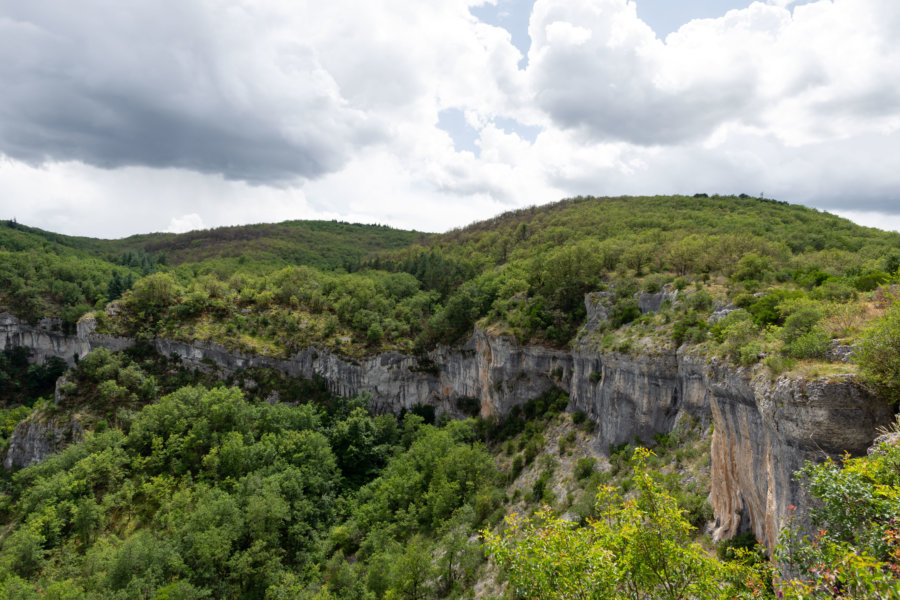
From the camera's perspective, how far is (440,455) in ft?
127

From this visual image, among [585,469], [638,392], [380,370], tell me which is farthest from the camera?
[380,370]

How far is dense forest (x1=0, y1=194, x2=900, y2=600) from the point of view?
30.3 ft

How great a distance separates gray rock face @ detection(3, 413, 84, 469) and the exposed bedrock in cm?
1226

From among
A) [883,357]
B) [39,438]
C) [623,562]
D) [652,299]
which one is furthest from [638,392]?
[39,438]

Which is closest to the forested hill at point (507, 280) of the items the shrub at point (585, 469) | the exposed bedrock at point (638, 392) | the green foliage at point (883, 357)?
the exposed bedrock at point (638, 392)

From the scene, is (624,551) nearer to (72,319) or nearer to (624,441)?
(624,441)

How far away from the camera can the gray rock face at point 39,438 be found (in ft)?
152

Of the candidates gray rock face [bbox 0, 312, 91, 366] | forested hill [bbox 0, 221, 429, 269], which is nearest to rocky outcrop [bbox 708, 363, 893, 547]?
forested hill [bbox 0, 221, 429, 269]

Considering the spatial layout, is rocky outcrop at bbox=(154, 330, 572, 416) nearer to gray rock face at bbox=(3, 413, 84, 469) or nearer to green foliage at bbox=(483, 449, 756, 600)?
gray rock face at bbox=(3, 413, 84, 469)

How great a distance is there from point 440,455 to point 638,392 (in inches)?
771

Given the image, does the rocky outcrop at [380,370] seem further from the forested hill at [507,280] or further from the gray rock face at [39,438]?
the gray rock face at [39,438]

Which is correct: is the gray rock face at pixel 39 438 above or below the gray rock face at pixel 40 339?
below

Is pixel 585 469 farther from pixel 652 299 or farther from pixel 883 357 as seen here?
pixel 883 357

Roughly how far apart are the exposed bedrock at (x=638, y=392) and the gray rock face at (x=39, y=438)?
40.2ft
